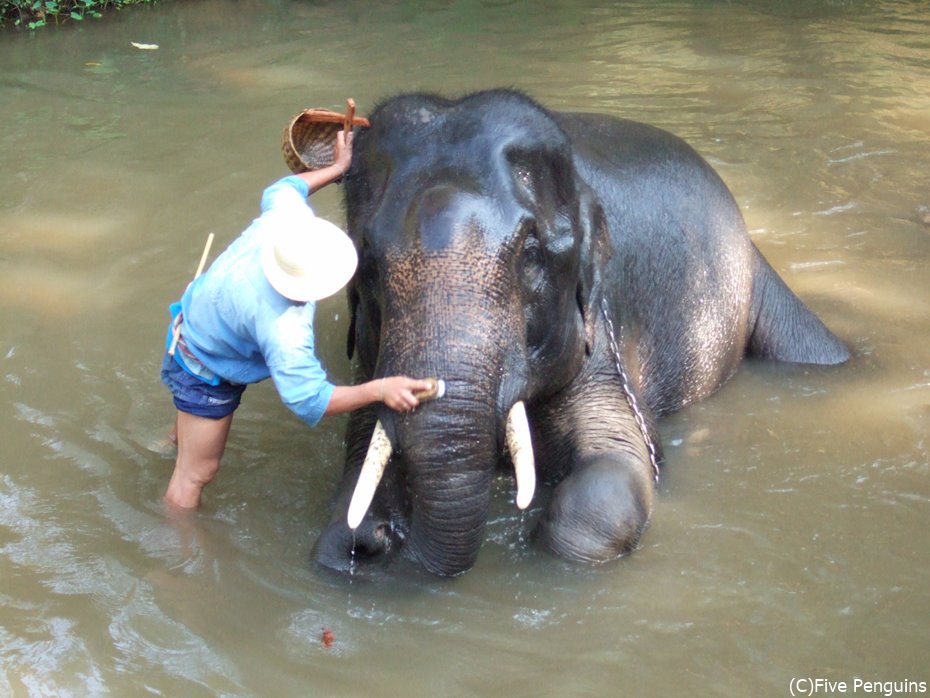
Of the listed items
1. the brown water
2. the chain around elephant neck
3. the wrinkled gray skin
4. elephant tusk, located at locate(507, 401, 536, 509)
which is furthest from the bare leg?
the chain around elephant neck

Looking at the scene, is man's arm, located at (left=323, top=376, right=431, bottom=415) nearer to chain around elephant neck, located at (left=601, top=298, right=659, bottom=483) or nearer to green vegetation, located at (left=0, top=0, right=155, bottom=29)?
chain around elephant neck, located at (left=601, top=298, right=659, bottom=483)

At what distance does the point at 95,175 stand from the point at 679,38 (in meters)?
6.12

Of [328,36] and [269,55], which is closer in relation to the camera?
[269,55]

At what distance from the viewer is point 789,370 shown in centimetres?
617

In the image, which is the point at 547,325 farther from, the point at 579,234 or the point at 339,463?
the point at 339,463

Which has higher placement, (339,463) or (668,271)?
(668,271)

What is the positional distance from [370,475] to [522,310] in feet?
2.62

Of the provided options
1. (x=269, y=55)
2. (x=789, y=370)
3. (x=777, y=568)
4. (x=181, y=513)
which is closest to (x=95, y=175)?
(x=269, y=55)

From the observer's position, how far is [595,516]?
4.50 metres

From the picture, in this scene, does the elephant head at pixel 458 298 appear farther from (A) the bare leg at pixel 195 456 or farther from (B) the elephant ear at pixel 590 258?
(A) the bare leg at pixel 195 456

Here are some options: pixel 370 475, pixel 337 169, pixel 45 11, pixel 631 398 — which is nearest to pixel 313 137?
pixel 337 169

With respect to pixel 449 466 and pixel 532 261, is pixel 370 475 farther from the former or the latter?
Result: pixel 532 261

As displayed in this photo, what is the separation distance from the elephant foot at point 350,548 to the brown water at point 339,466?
0.27 ft

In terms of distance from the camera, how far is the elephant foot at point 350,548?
4.44 metres
